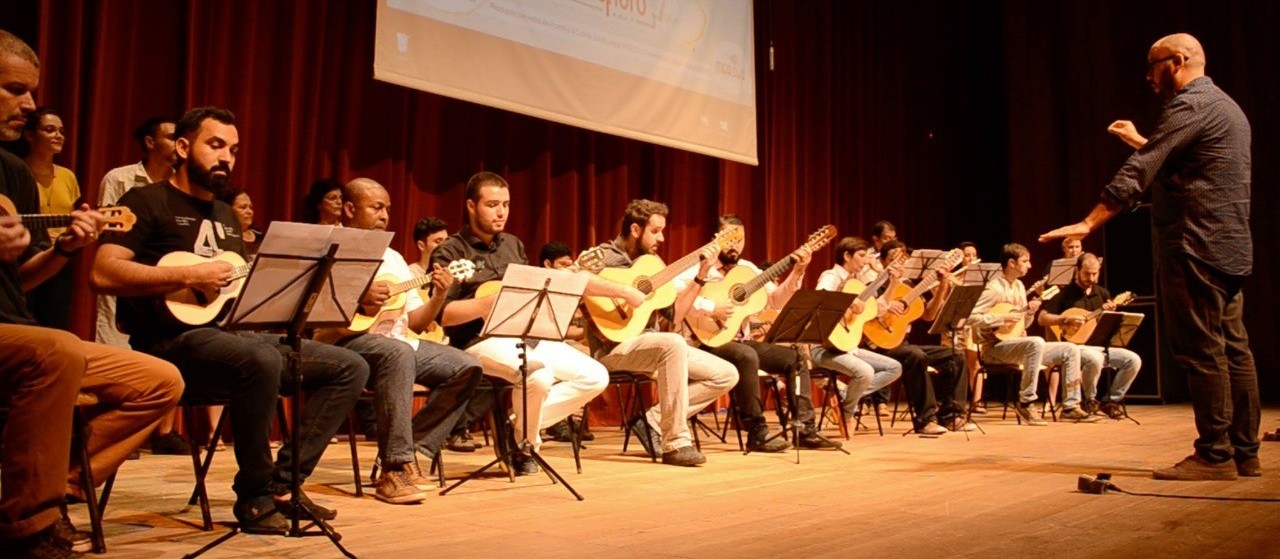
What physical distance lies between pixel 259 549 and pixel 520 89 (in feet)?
16.2

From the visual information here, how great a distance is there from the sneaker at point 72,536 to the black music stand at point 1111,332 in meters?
8.48

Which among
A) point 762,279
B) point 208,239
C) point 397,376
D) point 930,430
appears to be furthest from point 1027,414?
point 208,239

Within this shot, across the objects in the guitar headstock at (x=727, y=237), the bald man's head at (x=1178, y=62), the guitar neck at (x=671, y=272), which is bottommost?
the guitar neck at (x=671, y=272)

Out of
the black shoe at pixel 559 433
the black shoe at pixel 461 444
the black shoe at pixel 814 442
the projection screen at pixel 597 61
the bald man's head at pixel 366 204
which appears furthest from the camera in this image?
the black shoe at pixel 559 433

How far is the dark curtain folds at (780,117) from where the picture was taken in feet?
21.5

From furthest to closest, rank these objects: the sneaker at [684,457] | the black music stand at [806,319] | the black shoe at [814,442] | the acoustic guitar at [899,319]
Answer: the acoustic guitar at [899,319], the black shoe at [814,442], the black music stand at [806,319], the sneaker at [684,457]

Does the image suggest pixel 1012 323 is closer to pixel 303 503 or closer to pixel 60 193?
pixel 303 503

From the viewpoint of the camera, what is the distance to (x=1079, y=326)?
32.3ft

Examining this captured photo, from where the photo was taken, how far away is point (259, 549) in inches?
A: 129

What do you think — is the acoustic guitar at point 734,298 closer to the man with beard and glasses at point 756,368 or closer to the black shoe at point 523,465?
the man with beard and glasses at point 756,368

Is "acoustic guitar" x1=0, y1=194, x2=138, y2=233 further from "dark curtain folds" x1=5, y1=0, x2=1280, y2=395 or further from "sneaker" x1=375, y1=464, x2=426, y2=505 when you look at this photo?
"dark curtain folds" x1=5, y1=0, x2=1280, y2=395

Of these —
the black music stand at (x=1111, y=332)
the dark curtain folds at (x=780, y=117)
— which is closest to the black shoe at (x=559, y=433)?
the dark curtain folds at (x=780, y=117)

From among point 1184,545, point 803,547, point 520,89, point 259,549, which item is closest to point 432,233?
point 520,89

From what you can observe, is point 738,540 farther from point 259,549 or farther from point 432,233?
point 432,233
